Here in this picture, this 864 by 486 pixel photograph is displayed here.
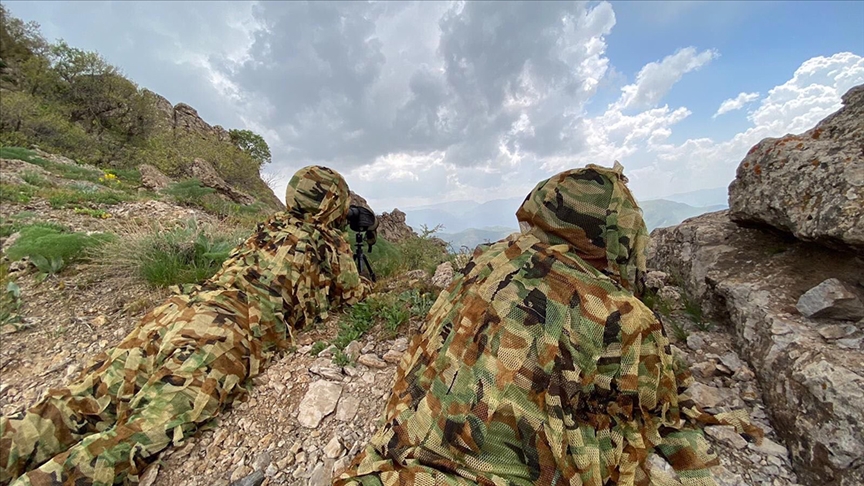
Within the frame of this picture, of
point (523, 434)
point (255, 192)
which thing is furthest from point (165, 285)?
point (255, 192)

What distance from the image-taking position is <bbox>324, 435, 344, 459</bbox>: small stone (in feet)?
6.32

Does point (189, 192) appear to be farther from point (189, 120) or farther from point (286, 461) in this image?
point (189, 120)

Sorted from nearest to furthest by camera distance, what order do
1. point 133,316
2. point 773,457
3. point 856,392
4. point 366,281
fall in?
point 856,392, point 773,457, point 133,316, point 366,281

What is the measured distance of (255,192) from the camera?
1393 centimetres

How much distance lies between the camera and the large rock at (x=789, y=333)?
1264 millimetres

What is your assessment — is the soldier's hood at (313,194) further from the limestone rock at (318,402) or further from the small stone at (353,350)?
the limestone rock at (318,402)

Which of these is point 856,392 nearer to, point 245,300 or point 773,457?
point 773,457

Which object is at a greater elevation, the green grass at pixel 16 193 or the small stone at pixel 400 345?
the green grass at pixel 16 193

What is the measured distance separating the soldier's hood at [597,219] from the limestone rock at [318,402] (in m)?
1.58

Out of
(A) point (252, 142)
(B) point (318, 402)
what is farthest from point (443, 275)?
(A) point (252, 142)

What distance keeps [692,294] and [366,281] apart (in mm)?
2802

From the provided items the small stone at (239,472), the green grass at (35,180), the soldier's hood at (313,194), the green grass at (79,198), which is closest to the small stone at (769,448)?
the small stone at (239,472)

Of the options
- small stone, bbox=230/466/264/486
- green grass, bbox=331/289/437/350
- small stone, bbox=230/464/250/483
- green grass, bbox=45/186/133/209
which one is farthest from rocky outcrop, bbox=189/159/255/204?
small stone, bbox=230/466/264/486

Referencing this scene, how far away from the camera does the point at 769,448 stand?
149 cm
